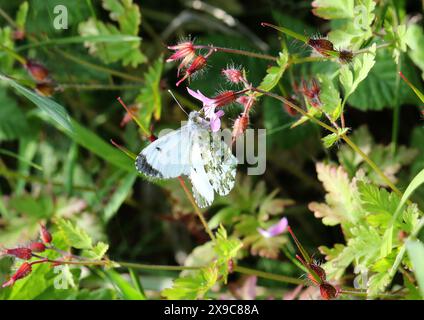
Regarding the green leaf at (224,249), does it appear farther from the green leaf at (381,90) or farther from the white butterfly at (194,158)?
the green leaf at (381,90)

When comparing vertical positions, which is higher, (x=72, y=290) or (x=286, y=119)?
(x=286, y=119)

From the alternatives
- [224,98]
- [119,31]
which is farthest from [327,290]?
[119,31]

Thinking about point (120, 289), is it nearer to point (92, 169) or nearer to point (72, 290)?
point (72, 290)

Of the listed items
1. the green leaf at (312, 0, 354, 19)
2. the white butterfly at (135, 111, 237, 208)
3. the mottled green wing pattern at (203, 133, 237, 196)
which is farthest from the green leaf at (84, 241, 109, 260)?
the green leaf at (312, 0, 354, 19)
